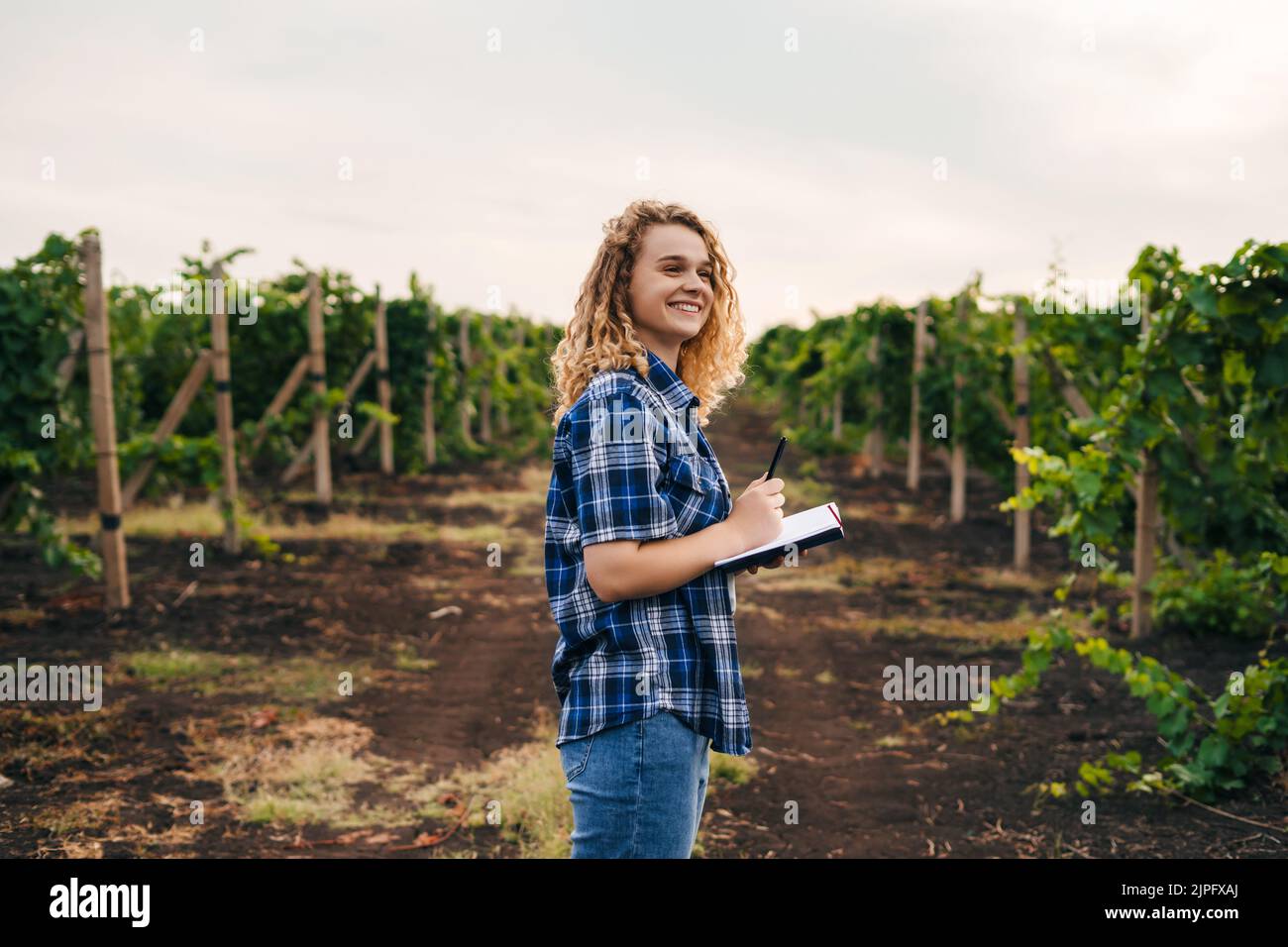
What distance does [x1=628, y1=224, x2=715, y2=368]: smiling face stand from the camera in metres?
1.96

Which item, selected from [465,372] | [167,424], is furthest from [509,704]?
[465,372]

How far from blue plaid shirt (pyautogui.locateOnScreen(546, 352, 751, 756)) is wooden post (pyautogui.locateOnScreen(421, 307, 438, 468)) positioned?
14.3 meters

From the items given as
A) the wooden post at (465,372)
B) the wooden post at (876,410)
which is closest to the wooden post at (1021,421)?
the wooden post at (876,410)

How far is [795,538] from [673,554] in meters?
0.24

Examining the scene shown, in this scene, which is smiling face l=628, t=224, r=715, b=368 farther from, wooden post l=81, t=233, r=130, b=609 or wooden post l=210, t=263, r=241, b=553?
wooden post l=210, t=263, r=241, b=553

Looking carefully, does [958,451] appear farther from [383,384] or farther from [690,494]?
[690,494]

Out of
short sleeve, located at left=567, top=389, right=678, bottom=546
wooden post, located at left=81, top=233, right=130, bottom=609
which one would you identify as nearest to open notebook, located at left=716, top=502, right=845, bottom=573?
short sleeve, located at left=567, top=389, right=678, bottom=546

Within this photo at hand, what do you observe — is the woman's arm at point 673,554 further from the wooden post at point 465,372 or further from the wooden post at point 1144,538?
the wooden post at point 465,372

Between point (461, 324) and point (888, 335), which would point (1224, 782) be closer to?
point (888, 335)

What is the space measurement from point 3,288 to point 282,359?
294 inches
